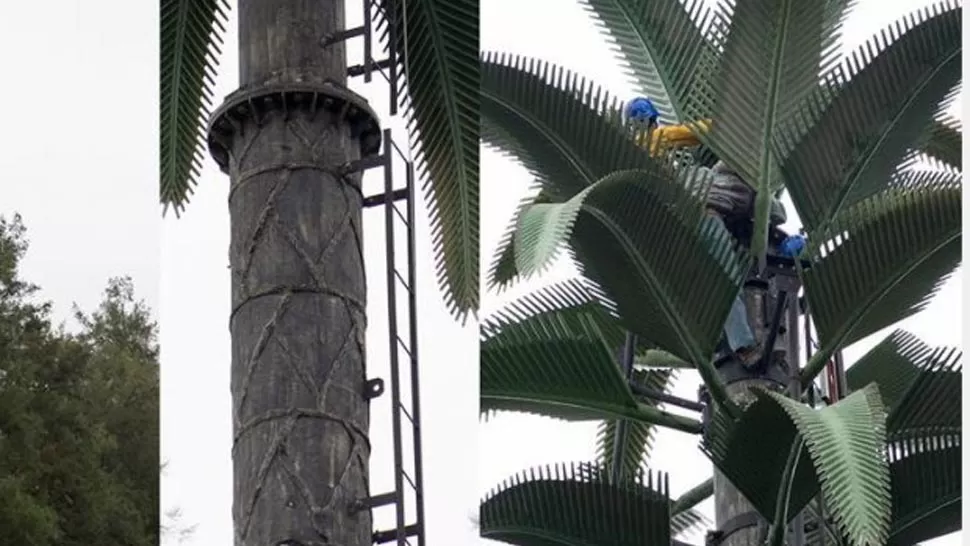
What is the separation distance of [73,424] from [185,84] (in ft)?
24.2

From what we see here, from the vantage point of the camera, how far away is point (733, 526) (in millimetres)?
12125

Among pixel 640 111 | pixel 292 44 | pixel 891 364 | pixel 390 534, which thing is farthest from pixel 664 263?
pixel 390 534

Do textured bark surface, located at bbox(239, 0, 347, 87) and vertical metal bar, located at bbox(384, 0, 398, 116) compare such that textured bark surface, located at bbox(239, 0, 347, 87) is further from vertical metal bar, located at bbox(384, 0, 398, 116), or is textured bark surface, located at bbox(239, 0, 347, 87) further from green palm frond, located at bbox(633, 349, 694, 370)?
green palm frond, located at bbox(633, 349, 694, 370)

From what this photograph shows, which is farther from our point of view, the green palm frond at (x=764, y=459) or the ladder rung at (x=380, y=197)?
the green palm frond at (x=764, y=459)

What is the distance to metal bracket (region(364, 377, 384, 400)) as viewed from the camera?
9320mm

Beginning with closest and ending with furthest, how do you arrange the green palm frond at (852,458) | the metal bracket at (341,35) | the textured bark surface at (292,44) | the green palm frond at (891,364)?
1. the textured bark surface at (292,44)
2. the metal bracket at (341,35)
3. the green palm frond at (852,458)
4. the green palm frond at (891,364)

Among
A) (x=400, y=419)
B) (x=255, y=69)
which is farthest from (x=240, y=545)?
(x=255, y=69)

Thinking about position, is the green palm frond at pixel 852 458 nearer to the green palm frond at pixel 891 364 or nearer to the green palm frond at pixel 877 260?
the green palm frond at pixel 877 260

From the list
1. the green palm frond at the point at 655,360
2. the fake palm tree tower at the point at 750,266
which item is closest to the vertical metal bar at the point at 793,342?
the fake palm tree tower at the point at 750,266

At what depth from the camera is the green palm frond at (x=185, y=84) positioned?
37.8 feet

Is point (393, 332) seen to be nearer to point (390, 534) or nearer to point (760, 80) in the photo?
point (390, 534)

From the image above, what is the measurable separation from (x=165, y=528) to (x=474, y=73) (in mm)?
6542

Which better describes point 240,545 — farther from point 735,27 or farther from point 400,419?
point 735,27

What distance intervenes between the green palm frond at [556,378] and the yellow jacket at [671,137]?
1.13m
